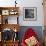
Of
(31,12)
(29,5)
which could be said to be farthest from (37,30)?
(29,5)

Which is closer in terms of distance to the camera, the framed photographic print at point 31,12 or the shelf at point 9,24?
the shelf at point 9,24

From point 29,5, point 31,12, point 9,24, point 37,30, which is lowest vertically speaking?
point 37,30

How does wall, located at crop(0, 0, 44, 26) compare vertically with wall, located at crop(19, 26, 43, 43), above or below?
above

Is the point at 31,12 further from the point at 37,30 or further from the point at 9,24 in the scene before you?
the point at 9,24

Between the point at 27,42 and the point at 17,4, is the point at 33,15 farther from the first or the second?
the point at 27,42

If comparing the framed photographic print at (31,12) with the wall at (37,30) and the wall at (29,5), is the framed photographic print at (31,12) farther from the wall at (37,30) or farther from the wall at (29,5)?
the wall at (37,30)

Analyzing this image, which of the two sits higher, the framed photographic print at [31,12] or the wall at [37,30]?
the framed photographic print at [31,12]

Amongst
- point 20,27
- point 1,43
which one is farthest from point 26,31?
point 1,43

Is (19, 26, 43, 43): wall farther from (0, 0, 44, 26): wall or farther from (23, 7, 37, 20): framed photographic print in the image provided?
(23, 7, 37, 20): framed photographic print

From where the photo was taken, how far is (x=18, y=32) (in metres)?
5.76

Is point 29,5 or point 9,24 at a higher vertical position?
point 29,5

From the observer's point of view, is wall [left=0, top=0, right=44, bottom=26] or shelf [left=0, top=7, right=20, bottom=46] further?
wall [left=0, top=0, right=44, bottom=26]

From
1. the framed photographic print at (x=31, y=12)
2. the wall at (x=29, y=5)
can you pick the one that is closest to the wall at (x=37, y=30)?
the wall at (x=29, y=5)

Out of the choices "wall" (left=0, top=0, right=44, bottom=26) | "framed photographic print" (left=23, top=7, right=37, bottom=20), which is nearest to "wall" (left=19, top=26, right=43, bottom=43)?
"wall" (left=0, top=0, right=44, bottom=26)
